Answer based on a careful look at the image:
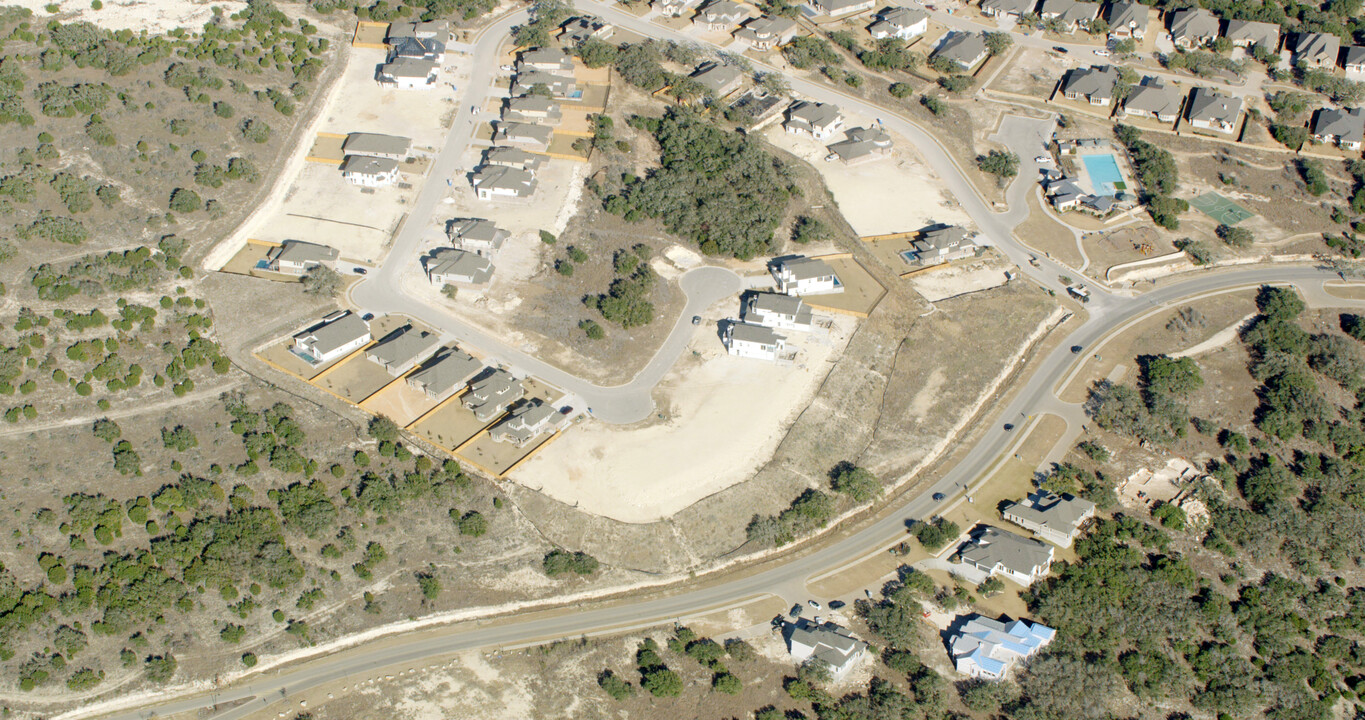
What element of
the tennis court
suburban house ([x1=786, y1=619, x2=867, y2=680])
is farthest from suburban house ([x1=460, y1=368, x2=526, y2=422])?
the tennis court

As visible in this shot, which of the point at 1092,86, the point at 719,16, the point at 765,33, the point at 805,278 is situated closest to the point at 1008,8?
the point at 1092,86

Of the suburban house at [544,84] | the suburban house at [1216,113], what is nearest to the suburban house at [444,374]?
the suburban house at [544,84]

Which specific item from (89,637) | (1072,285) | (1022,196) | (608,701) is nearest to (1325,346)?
(1072,285)

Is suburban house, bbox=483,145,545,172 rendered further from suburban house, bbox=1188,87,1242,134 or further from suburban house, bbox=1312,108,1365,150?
suburban house, bbox=1312,108,1365,150

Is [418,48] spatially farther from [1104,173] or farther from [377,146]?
[1104,173]

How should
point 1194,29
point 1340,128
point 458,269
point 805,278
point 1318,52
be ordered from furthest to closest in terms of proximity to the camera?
1. point 1194,29
2. point 1318,52
3. point 1340,128
4. point 805,278
5. point 458,269

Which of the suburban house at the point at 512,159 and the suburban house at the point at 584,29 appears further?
the suburban house at the point at 584,29

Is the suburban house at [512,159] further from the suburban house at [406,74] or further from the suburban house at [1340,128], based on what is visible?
the suburban house at [1340,128]
